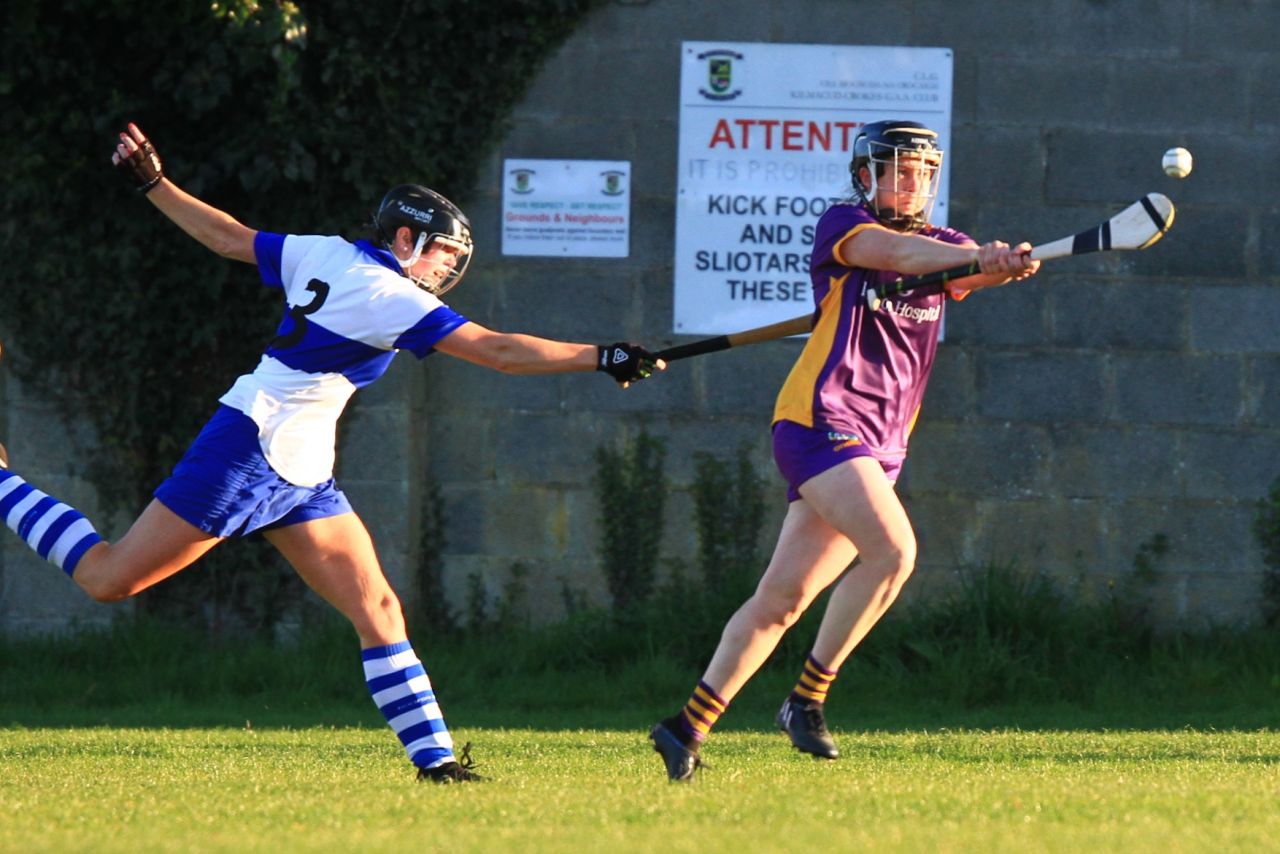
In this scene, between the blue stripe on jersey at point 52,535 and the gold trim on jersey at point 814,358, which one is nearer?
the gold trim on jersey at point 814,358

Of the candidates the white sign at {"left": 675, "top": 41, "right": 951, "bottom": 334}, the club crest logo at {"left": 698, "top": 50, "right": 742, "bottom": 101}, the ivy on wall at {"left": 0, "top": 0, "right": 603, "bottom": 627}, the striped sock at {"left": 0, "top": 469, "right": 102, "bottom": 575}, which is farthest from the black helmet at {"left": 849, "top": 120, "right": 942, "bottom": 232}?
the ivy on wall at {"left": 0, "top": 0, "right": 603, "bottom": 627}

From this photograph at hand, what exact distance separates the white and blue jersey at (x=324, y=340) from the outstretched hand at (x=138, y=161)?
59 centimetres

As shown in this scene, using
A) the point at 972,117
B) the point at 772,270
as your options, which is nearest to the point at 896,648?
the point at 772,270

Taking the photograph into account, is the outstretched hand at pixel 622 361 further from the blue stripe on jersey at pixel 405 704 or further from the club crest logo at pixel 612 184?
the club crest logo at pixel 612 184

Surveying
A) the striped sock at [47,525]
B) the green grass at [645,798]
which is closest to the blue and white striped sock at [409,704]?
the green grass at [645,798]

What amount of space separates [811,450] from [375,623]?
1.39 meters

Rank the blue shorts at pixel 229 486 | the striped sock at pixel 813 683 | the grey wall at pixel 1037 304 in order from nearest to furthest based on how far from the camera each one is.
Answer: the blue shorts at pixel 229 486
the striped sock at pixel 813 683
the grey wall at pixel 1037 304

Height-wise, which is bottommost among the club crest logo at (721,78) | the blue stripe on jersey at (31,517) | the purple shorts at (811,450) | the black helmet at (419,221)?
the blue stripe on jersey at (31,517)

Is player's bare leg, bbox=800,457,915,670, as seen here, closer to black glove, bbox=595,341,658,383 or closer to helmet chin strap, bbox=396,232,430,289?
black glove, bbox=595,341,658,383

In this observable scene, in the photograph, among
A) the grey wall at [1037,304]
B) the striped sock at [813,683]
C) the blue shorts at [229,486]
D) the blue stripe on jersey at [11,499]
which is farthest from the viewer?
the grey wall at [1037,304]

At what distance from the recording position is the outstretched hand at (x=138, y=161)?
18.7 ft

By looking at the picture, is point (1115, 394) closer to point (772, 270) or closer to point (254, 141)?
→ point (772, 270)

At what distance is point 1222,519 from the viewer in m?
9.23

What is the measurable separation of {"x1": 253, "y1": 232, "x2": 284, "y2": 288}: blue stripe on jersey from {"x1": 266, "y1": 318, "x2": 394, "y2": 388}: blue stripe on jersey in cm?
21
